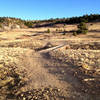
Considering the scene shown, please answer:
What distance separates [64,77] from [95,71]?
5.71 ft

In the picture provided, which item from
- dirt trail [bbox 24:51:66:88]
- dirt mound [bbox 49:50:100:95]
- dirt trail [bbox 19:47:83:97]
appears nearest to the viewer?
dirt mound [bbox 49:50:100:95]

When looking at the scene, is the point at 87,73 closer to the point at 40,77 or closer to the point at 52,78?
the point at 52,78

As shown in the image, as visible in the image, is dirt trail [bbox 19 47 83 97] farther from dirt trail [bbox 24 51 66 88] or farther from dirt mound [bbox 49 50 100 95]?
dirt mound [bbox 49 50 100 95]

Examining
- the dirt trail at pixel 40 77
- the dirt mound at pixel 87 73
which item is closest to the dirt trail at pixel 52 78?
the dirt trail at pixel 40 77

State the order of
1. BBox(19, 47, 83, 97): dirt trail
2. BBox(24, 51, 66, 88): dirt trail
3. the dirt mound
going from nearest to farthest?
the dirt mound < BBox(19, 47, 83, 97): dirt trail < BBox(24, 51, 66, 88): dirt trail

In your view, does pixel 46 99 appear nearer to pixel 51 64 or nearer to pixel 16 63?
pixel 51 64

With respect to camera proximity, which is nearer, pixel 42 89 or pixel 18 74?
pixel 42 89

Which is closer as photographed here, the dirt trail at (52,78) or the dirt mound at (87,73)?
the dirt mound at (87,73)

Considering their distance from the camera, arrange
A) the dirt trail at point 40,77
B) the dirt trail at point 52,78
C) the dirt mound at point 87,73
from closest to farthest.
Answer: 1. the dirt mound at point 87,73
2. the dirt trail at point 52,78
3. the dirt trail at point 40,77

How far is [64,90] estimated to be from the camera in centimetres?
486

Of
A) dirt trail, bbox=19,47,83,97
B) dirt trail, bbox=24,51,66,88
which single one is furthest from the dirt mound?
dirt trail, bbox=24,51,66,88

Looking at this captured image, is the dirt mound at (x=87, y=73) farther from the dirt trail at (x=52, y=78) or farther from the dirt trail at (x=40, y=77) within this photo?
→ the dirt trail at (x=40, y=77)

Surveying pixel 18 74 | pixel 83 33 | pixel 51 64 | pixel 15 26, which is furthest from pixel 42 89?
pixel 15 26

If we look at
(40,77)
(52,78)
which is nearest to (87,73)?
(52,78)
